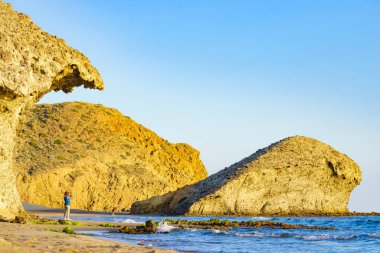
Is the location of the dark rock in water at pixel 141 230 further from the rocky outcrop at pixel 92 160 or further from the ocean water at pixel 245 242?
the rocky outcrop at pixel 92 160

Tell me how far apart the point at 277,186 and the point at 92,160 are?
37.1m

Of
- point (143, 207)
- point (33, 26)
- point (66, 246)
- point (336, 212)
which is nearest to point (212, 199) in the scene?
point (143, 207)

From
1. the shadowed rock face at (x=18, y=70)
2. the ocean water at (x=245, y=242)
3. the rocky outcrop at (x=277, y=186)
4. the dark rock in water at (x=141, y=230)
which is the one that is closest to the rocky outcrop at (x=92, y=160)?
the rocky outcrop at (x=277, y=186)

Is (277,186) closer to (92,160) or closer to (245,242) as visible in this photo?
(92,160)

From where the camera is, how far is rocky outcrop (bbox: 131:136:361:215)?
64.6 meters

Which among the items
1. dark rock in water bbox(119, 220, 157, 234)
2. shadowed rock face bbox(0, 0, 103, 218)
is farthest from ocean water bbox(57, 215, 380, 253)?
shadowed rock face bbox(0, 0, 103, 218)

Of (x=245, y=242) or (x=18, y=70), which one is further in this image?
(x=18, y=70)

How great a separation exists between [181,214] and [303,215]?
15555mm

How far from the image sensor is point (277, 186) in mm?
68125

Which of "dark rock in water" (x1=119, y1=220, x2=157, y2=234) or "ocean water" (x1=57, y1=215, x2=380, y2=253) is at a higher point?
"dark rock in water" (x1=119, y1=220, x2=157, y2=234)

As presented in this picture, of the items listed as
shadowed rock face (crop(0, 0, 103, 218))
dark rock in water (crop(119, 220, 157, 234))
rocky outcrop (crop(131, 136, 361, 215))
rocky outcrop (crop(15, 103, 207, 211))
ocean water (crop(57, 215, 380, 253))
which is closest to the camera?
ocean water (crop(57, 215, 380, 253))

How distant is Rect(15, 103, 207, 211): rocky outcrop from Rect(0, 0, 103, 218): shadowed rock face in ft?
180

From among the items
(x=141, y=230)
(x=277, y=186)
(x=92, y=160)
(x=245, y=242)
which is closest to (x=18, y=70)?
(x=141, y=230)

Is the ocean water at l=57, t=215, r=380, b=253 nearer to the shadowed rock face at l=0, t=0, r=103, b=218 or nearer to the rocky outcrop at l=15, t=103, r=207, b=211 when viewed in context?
the shadowed rock face at l=0, t=0, r=103, b=218
